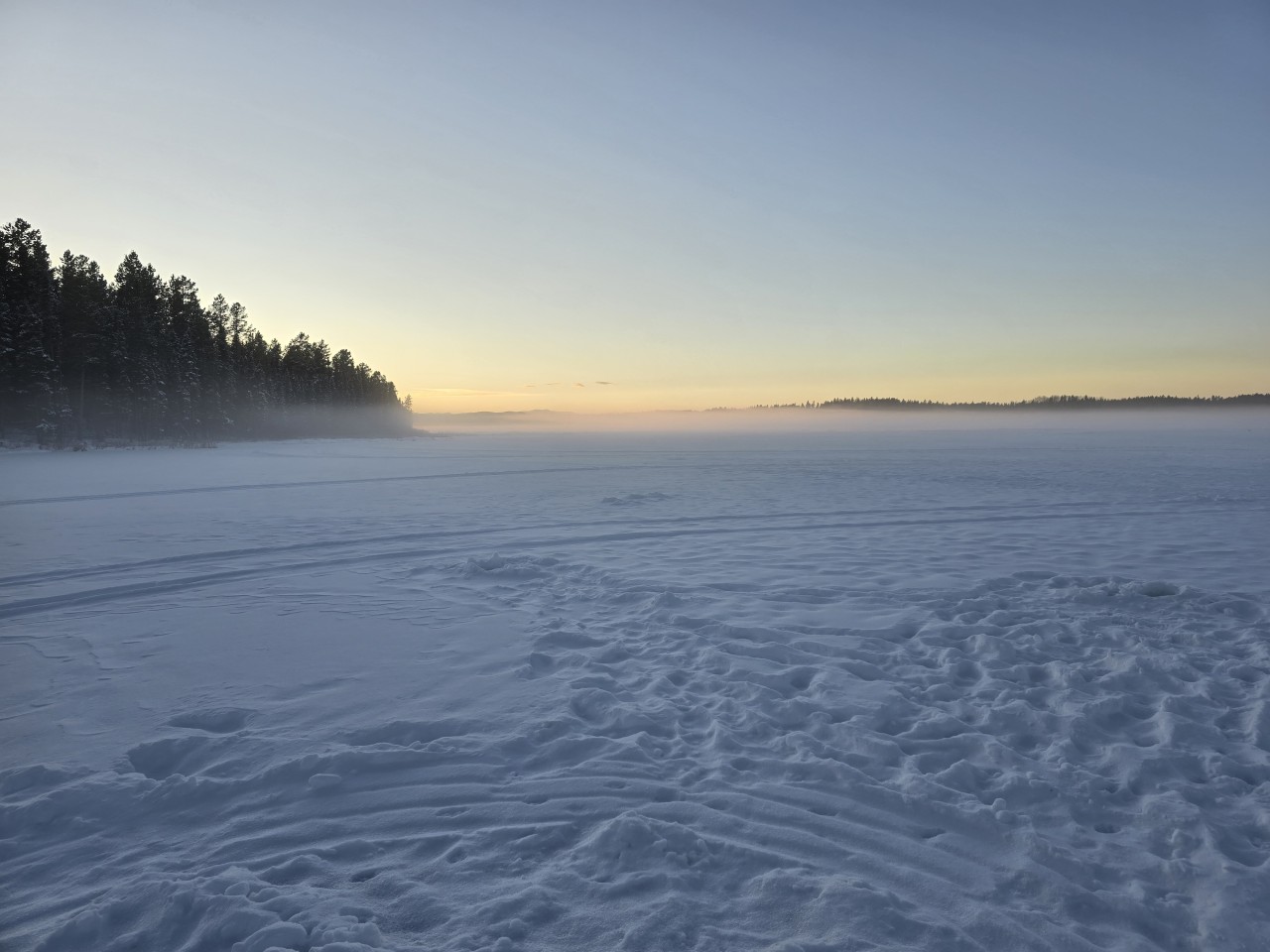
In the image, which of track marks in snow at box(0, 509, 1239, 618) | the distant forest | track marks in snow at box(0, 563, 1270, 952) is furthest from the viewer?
the distant forest

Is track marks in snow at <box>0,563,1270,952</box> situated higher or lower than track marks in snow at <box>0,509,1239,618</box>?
lower

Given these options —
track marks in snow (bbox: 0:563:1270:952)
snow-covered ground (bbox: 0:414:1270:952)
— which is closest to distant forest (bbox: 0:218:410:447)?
snow-covered ground (bbox: 0:414:1270:952)

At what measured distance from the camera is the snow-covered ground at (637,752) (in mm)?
3285

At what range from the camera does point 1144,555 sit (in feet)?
37.6

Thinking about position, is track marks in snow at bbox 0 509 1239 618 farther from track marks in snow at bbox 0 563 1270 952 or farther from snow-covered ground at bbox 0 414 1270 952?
track marks in snow at bbox 0 563 1270 952

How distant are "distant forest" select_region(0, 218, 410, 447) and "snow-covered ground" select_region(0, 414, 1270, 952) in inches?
2050

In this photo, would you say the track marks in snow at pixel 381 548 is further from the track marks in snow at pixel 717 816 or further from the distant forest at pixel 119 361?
the distant forest at pixel 119 361

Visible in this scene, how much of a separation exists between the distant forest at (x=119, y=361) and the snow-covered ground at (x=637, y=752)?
52067 millimetres

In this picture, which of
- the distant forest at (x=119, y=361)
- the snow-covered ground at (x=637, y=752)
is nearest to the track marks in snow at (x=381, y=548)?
the snow-covered ground at (x=637, y=752)

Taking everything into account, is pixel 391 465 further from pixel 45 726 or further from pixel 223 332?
pixel 223 332

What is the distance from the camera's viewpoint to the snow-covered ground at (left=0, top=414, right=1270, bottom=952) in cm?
329

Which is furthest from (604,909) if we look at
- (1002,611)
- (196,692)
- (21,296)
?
(21,296)

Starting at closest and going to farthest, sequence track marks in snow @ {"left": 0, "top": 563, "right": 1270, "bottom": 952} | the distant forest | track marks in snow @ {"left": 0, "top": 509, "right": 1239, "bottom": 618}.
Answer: track marks in snow @ {"left": 0, "top": 563, "right": 1270, "bottom": 952}, track marks in snow @ {"left": 0, "top": 509, "right": 1239, "bottom": 618}, the distant forest

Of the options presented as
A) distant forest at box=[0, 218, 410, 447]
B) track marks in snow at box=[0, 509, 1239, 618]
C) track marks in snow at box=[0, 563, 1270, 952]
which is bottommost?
track marks in snow at box=[0, 563, 1270, 952]
